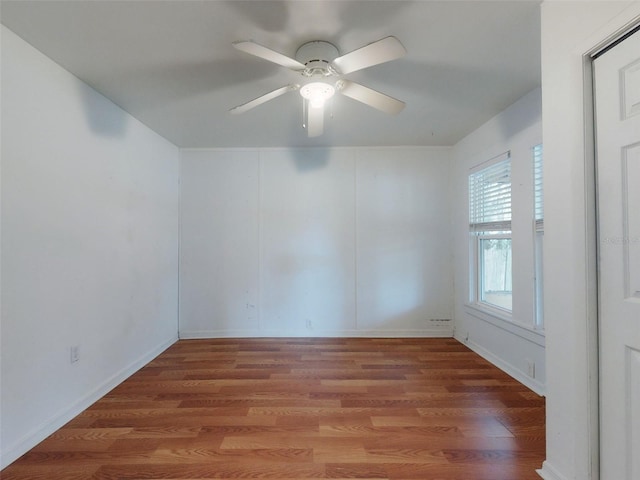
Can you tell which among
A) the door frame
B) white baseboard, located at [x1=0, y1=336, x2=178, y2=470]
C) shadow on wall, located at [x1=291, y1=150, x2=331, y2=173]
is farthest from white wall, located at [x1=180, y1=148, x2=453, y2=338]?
the door frame

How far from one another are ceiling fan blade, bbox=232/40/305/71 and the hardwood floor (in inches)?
82.0

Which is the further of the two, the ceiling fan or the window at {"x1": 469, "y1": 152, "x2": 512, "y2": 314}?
the window at {"x1": 469, "y1": 152, "x2": 512, "y2": 314}

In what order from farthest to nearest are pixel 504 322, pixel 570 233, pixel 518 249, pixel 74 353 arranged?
pixel 504 322, pixel 518 249, pixel 74 353, pixel 570 233

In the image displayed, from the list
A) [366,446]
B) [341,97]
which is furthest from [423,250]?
[366,446]

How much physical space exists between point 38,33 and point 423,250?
3642 millimetres

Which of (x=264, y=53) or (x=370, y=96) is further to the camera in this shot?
(x=370, y=96)

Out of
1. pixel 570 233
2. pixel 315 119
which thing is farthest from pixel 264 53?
pixel 570 233

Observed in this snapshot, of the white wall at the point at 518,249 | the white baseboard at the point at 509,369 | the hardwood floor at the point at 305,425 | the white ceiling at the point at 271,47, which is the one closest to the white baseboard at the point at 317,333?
the white baseboard at the point at 509,369

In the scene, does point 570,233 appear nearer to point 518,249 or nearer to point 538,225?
point 538,225

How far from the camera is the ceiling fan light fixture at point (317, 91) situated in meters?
1.64

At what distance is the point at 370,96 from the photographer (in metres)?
1.73

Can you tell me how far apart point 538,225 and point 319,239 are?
2140 millimetres

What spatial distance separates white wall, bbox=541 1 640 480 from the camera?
1211 mm

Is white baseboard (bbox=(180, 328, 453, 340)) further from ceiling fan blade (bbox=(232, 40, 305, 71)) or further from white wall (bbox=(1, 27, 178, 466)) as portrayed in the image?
ceiling fan blade (bbox=(232, 40, 305, 71))
